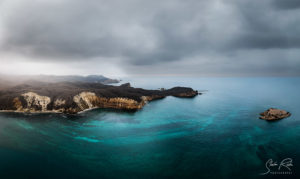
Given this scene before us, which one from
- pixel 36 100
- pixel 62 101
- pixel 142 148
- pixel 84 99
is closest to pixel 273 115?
pixel 142 148

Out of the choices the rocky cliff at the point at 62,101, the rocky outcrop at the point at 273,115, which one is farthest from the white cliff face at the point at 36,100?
the rocky outcrop at the point at 273,115

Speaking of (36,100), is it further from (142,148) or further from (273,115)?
(273,115)

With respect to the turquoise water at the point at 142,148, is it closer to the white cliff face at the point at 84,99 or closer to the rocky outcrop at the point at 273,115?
the rocky outcrop at the point at 273,115

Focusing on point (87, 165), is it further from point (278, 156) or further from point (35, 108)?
point (35, 108)

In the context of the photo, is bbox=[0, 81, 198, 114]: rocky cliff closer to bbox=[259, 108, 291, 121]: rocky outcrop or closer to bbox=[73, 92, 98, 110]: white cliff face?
bbox=[73, 92, 98, 110]: white cliff face

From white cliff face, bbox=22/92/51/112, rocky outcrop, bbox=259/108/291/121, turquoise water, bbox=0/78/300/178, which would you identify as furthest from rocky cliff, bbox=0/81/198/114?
rocky outcrop, bbox=259/108/291/121

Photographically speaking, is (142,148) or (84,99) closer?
(142,148)

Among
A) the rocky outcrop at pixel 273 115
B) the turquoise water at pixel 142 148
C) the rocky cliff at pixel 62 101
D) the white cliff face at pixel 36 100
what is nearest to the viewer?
the turquoise water at pixel 142 148

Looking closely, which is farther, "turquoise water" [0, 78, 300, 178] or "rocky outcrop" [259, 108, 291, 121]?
"rocky outcrop" [259, 108, 291, 121]

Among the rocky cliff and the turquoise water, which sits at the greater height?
the rocky cliff
